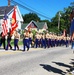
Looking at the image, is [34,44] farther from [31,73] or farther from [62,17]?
[62,17]

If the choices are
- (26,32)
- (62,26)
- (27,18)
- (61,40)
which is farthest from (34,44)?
(27,18)

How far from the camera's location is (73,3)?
88.8m

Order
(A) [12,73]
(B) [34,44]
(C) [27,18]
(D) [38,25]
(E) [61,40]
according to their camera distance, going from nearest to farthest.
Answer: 1. (A) [12,73]
2. (B) [34,44]
3. (E) [61,40]
4. (D) [38,25]
5. (C) [27,18]

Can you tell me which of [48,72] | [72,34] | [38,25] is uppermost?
[38,25]

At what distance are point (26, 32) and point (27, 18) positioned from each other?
111 metres

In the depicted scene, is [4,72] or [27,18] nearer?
[4,72]

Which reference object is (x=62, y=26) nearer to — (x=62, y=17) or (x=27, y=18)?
(x=62, y=17)

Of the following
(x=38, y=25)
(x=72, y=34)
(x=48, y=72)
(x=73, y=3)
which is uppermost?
(x=73, y=3)

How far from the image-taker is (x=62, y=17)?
9394 cm

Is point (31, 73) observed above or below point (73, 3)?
below

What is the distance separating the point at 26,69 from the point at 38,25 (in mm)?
82899

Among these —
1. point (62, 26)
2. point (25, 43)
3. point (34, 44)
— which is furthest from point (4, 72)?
point (62, 26)

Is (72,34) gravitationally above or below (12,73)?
above

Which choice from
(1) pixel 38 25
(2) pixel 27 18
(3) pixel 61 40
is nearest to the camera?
(3) pixel 61 40
